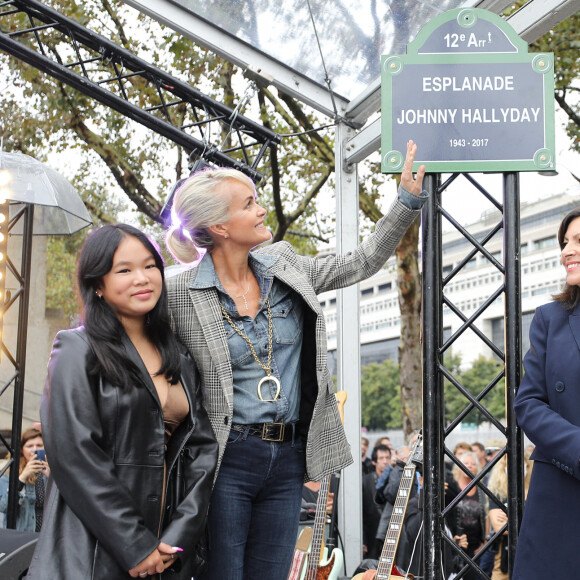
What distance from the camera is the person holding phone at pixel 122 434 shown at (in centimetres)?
214

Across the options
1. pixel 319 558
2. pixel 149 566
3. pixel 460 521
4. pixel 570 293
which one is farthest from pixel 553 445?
pixel 460 521

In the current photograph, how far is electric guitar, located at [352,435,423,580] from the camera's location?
4.73 m

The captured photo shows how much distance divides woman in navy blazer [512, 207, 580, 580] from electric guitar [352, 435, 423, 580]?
223 centimetres

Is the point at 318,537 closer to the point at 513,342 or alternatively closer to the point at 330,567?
the point at 330,567

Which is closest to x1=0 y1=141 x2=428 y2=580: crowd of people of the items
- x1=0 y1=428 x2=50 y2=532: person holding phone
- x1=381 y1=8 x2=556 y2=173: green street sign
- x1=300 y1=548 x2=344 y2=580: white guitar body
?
x1=381 y1=8 x2=556 y2=173: green street sign

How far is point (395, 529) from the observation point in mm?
4969

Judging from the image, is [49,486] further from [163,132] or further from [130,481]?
[163,132]

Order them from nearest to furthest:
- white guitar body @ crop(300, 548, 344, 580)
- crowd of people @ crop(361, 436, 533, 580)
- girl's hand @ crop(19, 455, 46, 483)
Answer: white guitar body @ crop(300, 548, 344, 580), crowd of people @ crop(361, 436, 533, 580), girl's hand @ crop(19, 455, 46, 483)

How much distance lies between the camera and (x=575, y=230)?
2.63 metres

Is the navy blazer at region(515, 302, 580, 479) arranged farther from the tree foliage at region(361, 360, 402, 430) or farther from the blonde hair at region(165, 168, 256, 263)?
the tree foliage at region(361, 360, 402, 430)

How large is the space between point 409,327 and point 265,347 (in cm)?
929

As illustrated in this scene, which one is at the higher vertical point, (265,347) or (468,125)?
(468,125)

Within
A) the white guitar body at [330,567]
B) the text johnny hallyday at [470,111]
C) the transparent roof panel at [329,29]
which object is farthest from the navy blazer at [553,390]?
the white guitar body at [330,567]

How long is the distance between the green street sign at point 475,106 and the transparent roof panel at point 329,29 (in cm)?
195
